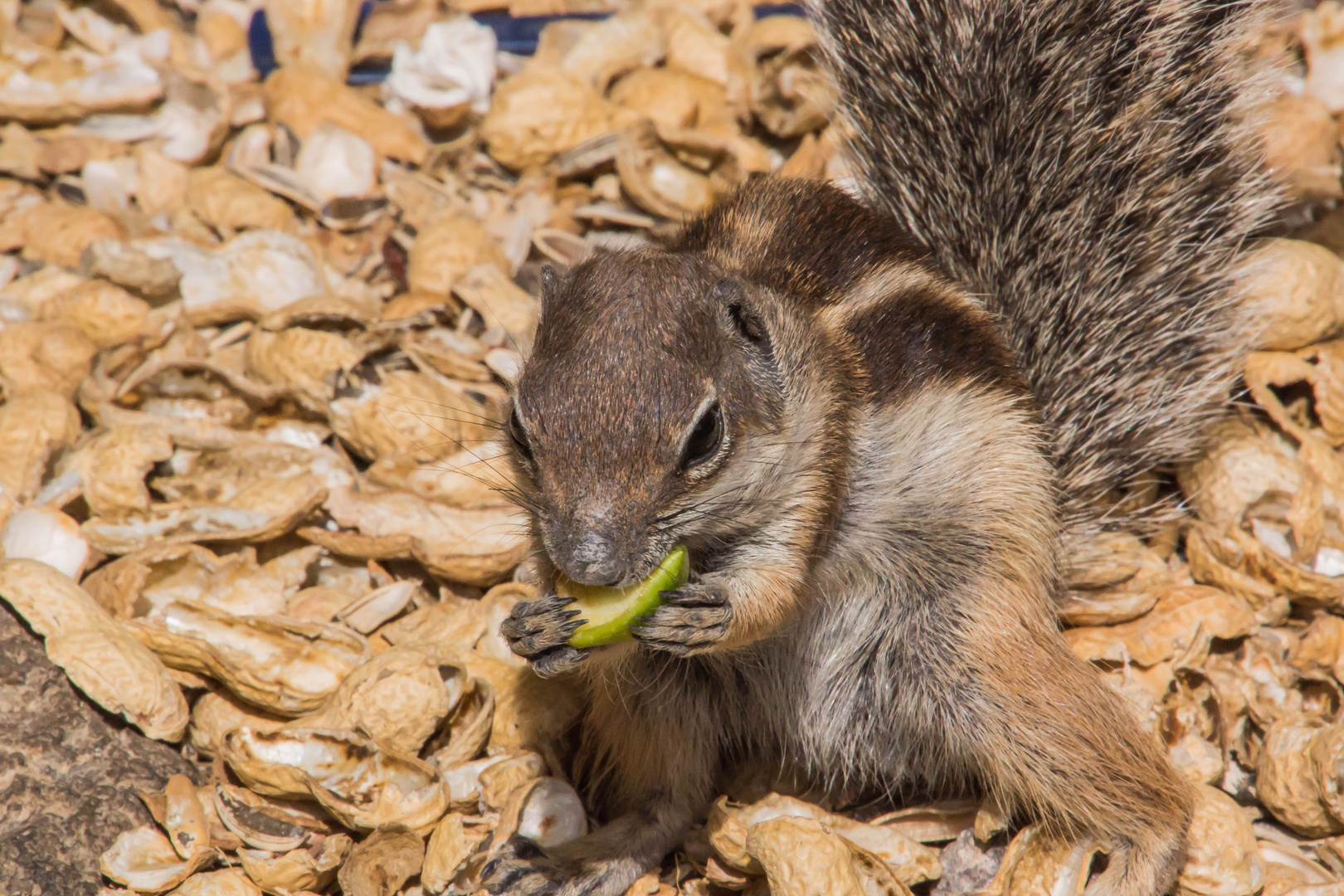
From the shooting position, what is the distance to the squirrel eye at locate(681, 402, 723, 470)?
6.06ft

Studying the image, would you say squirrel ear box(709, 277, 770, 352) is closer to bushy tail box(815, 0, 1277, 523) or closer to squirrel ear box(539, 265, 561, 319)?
squirrel ear box(539, 265, 561, 319)

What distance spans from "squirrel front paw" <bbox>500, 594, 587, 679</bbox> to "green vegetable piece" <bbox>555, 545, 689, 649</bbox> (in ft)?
0.06

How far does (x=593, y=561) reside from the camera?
5.82ft

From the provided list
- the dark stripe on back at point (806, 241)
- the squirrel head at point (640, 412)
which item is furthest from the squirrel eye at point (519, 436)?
the dark stripe on back at point (806, 241)

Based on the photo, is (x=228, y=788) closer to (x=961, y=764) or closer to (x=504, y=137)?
(x=961, y=764)

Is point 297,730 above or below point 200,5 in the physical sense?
below

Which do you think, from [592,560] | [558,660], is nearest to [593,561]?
[592,560]

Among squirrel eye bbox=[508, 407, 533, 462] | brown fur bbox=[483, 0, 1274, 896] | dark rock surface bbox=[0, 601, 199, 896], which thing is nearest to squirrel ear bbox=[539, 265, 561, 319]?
brown fur bbox=[483, 0, 1274, 896]

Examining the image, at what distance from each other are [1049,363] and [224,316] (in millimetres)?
2029

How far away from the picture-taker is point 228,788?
222 centimetres

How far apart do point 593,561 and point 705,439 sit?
0.26m

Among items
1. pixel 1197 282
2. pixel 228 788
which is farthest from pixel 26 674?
pixel 1197 282

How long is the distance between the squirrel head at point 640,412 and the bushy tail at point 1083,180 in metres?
0.64

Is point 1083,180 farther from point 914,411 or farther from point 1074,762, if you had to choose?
point 1074,762
